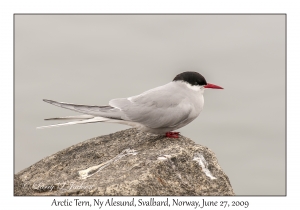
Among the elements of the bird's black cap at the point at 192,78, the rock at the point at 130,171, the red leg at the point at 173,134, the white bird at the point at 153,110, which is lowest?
the rock at the point at 130,171

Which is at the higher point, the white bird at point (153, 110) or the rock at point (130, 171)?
the white bird at point (153, 110)

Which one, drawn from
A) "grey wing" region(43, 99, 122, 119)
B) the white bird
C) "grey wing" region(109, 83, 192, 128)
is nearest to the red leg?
the white bird

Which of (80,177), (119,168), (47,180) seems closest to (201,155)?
(119,168)

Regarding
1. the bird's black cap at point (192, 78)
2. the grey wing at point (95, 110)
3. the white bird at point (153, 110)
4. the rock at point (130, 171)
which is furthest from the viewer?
the bird's black cap at point (192, 78)

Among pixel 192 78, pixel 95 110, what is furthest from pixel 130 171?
pixel 192 78

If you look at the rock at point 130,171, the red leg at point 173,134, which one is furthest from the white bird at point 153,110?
the rock at point 130,171

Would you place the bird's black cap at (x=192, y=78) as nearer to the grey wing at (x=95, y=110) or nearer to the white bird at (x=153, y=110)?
the white bird at (x=153, y=110)

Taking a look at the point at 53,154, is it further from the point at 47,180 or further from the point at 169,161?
the point at 169,161
